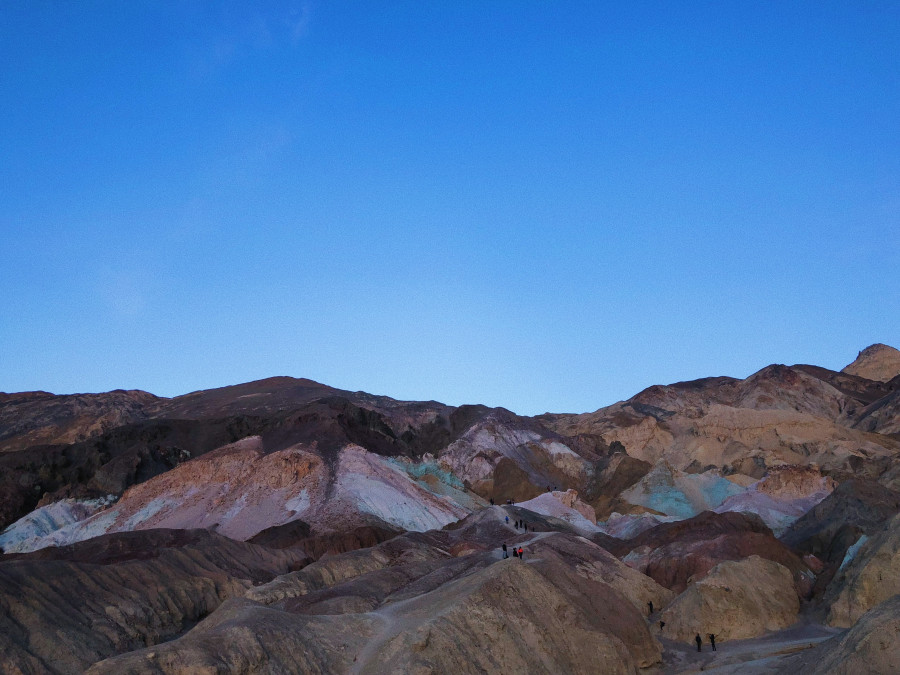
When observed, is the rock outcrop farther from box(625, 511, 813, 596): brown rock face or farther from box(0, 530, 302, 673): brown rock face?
box(0, 530, 302, 673): brown rock face

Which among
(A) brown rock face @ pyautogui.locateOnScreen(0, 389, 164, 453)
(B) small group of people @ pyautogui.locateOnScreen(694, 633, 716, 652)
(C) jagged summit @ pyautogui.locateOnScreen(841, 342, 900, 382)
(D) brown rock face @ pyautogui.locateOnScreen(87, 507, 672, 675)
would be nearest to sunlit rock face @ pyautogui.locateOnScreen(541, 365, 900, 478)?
(C) jagged summit @ pyautogui.locateOnScreen(841, 342, 900, 382)

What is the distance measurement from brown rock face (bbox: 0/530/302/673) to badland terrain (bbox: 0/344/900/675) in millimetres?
133

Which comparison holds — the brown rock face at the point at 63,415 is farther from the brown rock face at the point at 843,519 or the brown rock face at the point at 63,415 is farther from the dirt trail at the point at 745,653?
the dirt trail at the point at 745,653

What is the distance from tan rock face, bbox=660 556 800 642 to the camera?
4053 centimetres

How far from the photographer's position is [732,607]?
41.1 metres

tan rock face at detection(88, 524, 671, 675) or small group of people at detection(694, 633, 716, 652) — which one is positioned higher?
tan rock face at detection(88, 524, 671, 675)

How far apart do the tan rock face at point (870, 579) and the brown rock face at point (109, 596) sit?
1291 inches

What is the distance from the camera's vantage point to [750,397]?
159 meters

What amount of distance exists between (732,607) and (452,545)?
24.1 meters

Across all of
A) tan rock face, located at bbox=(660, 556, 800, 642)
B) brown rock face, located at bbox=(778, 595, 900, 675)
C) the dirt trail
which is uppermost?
brown rock face, located at bbox=(778, 595, 900, 675)

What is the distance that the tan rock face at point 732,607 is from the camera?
133 feet

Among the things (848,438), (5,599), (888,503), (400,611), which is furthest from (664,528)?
(848,438)

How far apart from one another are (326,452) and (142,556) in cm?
3910

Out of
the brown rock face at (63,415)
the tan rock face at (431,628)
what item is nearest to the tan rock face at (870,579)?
the tan rock face at (431,628)
